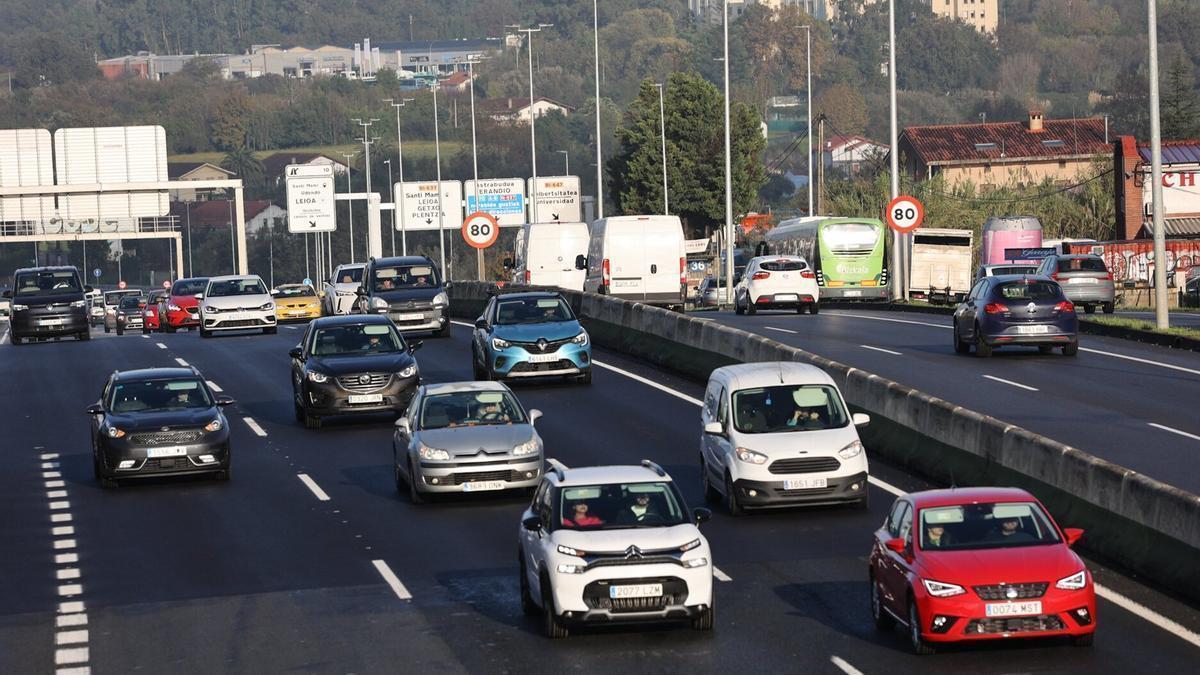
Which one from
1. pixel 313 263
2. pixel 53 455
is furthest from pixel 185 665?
pixel 313 263

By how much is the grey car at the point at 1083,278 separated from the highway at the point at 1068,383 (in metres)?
5.12

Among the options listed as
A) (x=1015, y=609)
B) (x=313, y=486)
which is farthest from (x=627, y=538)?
(x=313, y=486)

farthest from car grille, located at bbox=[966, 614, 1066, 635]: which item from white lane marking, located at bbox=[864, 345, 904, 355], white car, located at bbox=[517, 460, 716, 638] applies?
white lane marking, located at bbox=[864, 345, 904, 355]

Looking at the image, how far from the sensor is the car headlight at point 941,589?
1416 centimetres

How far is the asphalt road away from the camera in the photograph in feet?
49.2

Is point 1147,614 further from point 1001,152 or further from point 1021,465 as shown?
point 1001,152

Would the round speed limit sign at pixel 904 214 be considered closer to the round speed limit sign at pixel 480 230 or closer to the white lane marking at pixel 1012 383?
the round speed limit sign at pixel 480 230

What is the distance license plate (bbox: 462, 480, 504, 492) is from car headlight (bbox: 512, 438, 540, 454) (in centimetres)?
42

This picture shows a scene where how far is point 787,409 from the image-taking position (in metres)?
21.9

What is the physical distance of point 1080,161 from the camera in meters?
131

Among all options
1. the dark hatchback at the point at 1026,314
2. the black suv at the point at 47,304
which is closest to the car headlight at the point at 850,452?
the dark hatchback at the point at 1026,314

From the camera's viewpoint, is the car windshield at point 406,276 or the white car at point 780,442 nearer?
the white car at point 780,442

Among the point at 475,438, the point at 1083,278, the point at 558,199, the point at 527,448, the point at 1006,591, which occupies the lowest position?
the point at 1006,591

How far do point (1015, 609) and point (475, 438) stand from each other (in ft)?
32.8
